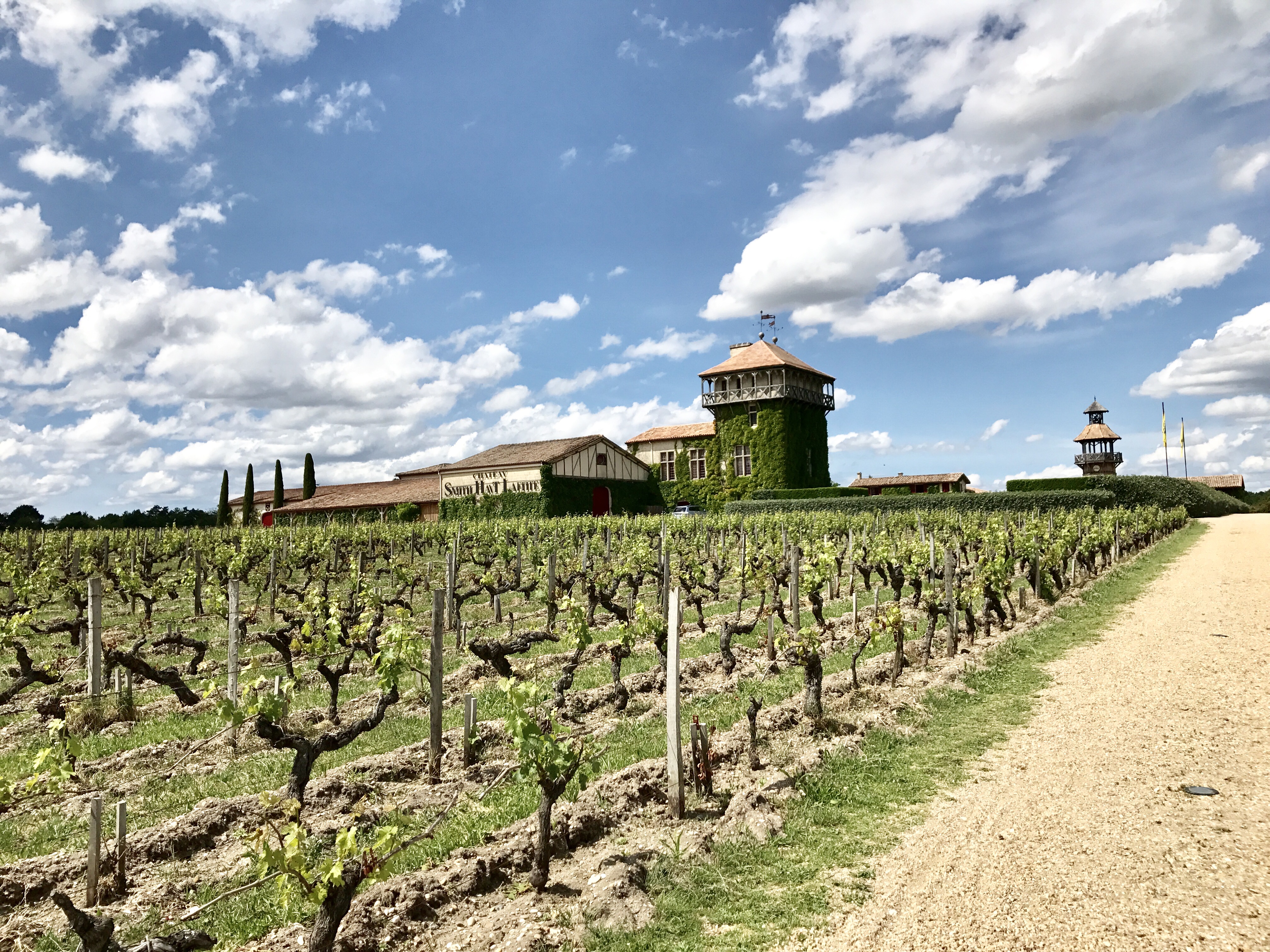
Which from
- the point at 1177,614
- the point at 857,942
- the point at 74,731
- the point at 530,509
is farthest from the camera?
the point at 530,509

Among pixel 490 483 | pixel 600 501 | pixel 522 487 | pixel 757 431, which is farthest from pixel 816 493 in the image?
pixel 490 483

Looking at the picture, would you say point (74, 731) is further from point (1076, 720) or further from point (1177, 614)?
point (1177, 614)

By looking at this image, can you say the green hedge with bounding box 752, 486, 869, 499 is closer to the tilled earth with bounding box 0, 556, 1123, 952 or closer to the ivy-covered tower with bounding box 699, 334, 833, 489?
the ivy-covered tower with bounding box 699, 334, 833, 489

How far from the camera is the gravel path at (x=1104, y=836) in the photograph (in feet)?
16.4

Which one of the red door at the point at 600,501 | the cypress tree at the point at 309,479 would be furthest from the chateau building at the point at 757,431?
the cypress tree at the point at 309,479

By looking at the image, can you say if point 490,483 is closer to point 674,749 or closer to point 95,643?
point 95,643

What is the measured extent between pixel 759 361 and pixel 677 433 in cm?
786

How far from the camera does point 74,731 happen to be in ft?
35.9

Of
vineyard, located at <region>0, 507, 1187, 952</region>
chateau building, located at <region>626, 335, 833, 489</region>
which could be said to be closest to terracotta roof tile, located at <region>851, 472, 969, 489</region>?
chateau building, located at <region>626, 335, 833, 489</region>

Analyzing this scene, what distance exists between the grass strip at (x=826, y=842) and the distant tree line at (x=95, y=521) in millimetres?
49613

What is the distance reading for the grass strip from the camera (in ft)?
17.1

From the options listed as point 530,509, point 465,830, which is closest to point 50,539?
point 530,509

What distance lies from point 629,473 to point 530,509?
10044 mm

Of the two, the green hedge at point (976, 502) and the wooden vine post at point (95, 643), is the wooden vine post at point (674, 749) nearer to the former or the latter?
the wooden vine post at point (95, 643)
